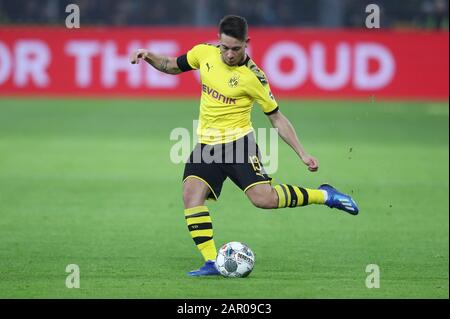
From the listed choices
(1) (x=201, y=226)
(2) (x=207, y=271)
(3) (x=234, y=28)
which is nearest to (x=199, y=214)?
(1) (x=201, y=226)

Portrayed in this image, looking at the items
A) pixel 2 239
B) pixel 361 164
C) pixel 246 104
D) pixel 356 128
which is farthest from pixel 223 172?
pixel 356 128

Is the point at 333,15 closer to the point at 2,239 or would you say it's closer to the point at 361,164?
the point at 361,164

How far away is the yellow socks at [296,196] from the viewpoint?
351 inches

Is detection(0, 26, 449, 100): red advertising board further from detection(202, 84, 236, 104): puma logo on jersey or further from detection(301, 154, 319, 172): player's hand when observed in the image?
detection(301, 154, 319, 172): player's hand

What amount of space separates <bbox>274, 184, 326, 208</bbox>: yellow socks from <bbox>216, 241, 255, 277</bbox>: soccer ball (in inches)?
21.0

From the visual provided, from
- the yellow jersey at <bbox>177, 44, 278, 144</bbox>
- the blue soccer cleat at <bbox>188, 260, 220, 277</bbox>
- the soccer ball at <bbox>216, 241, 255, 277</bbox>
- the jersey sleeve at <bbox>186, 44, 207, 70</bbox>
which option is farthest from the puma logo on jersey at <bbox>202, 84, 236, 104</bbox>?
the blue soccer cleat at <bbox>188, 260, 220, 277</bbox>

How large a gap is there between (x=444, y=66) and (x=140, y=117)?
7.44m

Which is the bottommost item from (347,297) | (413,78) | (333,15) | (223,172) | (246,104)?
(347,297)

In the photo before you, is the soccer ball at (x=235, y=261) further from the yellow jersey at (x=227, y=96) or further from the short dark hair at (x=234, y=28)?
the short dark hair at (x=234, y=28)

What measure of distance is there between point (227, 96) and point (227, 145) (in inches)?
16.3

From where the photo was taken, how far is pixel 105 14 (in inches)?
1069

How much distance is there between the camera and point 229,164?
8.89 meters

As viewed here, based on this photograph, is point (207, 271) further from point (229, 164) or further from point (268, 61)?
point (268, 61)

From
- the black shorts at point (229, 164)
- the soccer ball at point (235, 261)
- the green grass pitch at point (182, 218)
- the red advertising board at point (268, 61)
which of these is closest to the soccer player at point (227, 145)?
the black shorts at point (229, 164)
